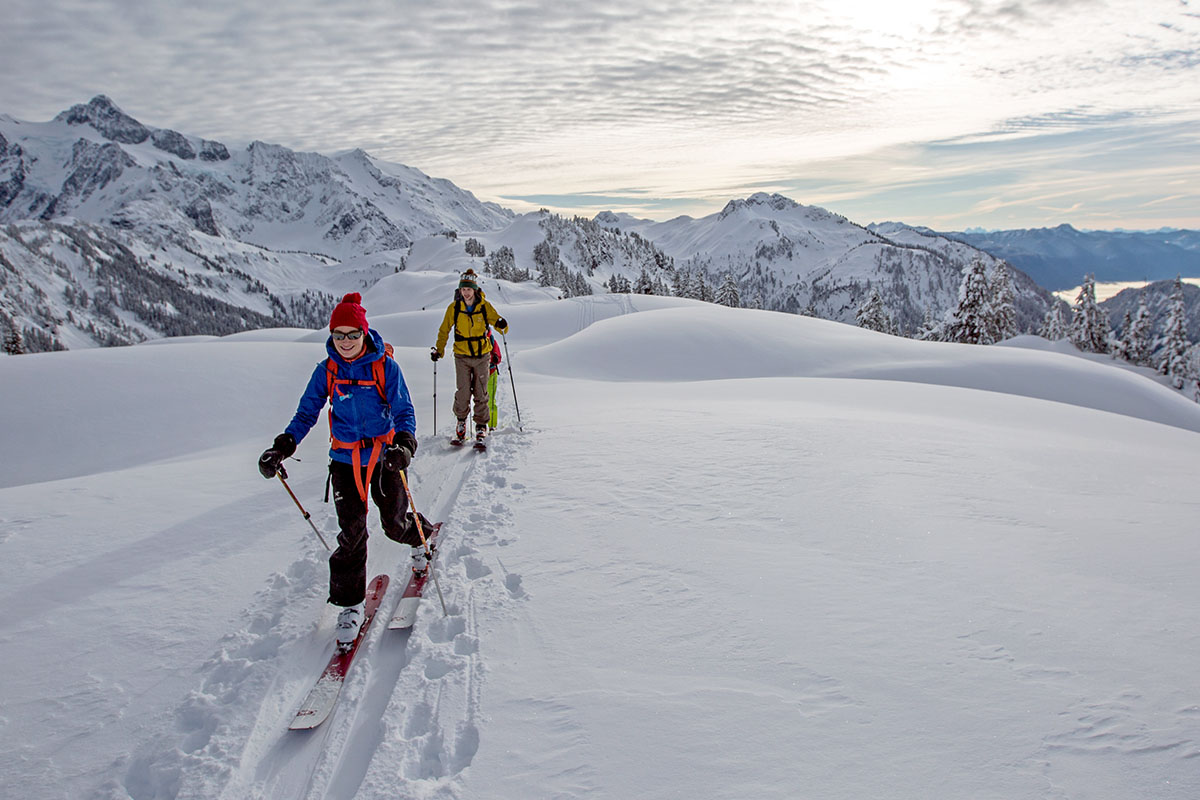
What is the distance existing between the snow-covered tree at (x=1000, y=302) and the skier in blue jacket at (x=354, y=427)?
49.9 metres

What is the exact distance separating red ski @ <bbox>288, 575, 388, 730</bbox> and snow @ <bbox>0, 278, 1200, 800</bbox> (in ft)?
0.31

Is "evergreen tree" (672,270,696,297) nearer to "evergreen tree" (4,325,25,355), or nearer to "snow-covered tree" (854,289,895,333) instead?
"snow-covered tree" (854,289,895,333)

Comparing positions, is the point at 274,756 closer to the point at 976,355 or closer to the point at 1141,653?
the point at 1141,653

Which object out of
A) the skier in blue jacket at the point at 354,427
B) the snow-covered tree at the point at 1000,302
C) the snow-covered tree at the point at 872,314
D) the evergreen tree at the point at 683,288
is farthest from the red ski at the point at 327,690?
the evergreen tree at the point at 683,288

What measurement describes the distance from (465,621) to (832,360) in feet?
64.3

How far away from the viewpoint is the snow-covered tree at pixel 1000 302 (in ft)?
143

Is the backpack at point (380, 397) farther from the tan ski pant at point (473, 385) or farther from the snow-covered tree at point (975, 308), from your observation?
the snow-covered tree at point (975, 308)

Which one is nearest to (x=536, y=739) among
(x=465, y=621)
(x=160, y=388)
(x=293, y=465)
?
(x=465, y=621)

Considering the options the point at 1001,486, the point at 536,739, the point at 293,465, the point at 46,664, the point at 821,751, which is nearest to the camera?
the point at 821,751

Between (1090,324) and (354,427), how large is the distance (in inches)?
2673

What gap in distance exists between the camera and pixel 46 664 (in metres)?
3.72

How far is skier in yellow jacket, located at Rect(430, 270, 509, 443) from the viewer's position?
9148mm

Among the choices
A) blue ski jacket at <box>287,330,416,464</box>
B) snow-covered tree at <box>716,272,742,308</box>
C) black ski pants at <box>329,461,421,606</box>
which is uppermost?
snow-covered tree at <box>716,272,742,308</box>

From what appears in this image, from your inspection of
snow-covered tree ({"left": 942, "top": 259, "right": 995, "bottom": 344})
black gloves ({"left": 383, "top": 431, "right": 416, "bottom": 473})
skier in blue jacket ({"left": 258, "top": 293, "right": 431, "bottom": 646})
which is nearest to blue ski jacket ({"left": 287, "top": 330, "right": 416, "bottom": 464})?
skier in blue jacket ({"left": 258, "top": 293, "right": 431, "bottom": 646})
